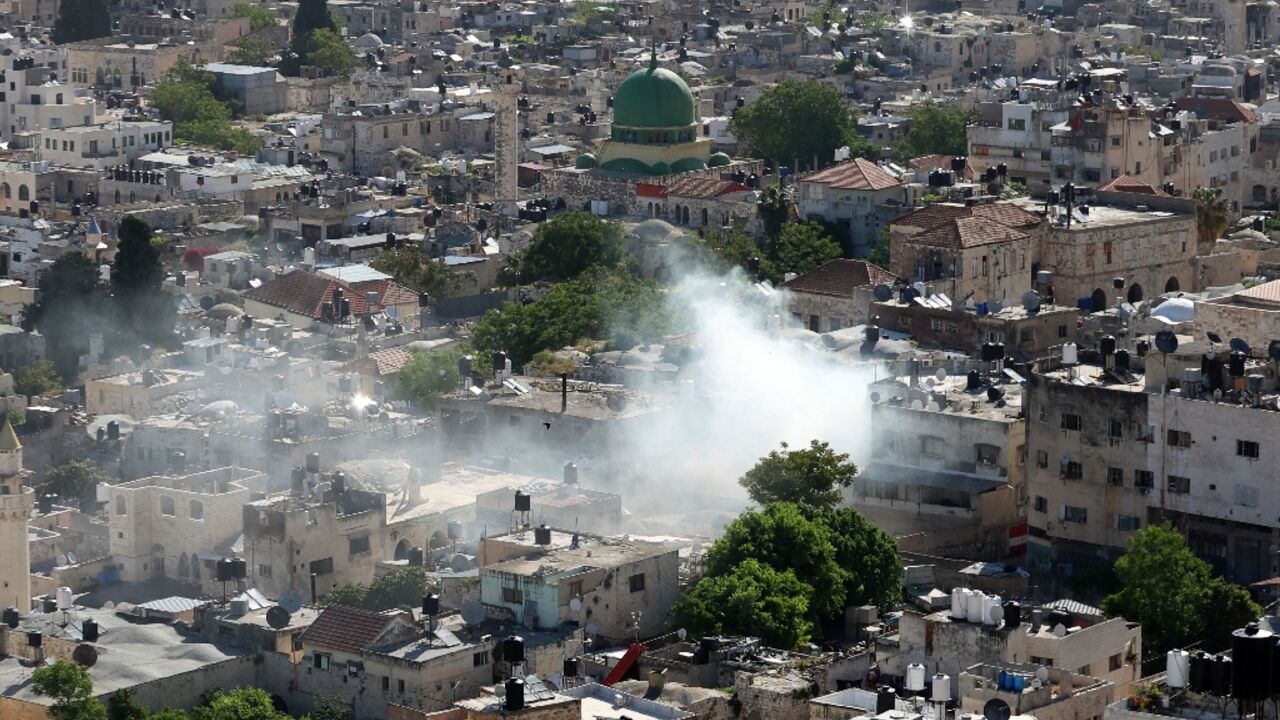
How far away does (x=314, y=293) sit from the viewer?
118750 millimetres

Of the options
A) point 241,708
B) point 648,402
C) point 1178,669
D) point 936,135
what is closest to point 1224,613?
point 1178,669

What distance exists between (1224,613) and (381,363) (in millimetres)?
34750

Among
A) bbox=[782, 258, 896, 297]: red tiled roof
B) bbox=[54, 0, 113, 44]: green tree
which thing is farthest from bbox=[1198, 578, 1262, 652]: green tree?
bbox=[54, 0, 113, 44]: green tree

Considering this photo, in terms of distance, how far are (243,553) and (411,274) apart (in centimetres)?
3469

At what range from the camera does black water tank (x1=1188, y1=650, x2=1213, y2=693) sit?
66.0 meters

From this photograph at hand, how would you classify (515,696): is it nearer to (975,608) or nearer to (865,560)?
(975,608)

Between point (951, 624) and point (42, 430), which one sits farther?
point (42, 430)

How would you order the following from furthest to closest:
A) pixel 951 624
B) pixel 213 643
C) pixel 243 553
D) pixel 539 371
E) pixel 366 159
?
pixel 366 159 < pixel 539 371 < pixel 243 553 < pixel 213 643 < pixel 951 624

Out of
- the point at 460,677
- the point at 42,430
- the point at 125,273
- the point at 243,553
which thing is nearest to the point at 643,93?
the point at 125,273

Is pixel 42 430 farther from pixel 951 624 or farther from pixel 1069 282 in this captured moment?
pixel 951 624

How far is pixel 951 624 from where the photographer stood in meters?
76.7

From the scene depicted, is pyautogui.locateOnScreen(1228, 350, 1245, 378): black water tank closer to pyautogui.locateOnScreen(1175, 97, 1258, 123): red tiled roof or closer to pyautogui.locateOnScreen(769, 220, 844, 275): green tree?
pyautogui.locateOnScreen(769, 220, 844, 275): green tree

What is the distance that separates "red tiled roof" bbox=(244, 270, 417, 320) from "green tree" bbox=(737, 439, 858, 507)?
97.1ft

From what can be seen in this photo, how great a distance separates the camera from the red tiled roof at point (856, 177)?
12288cm
